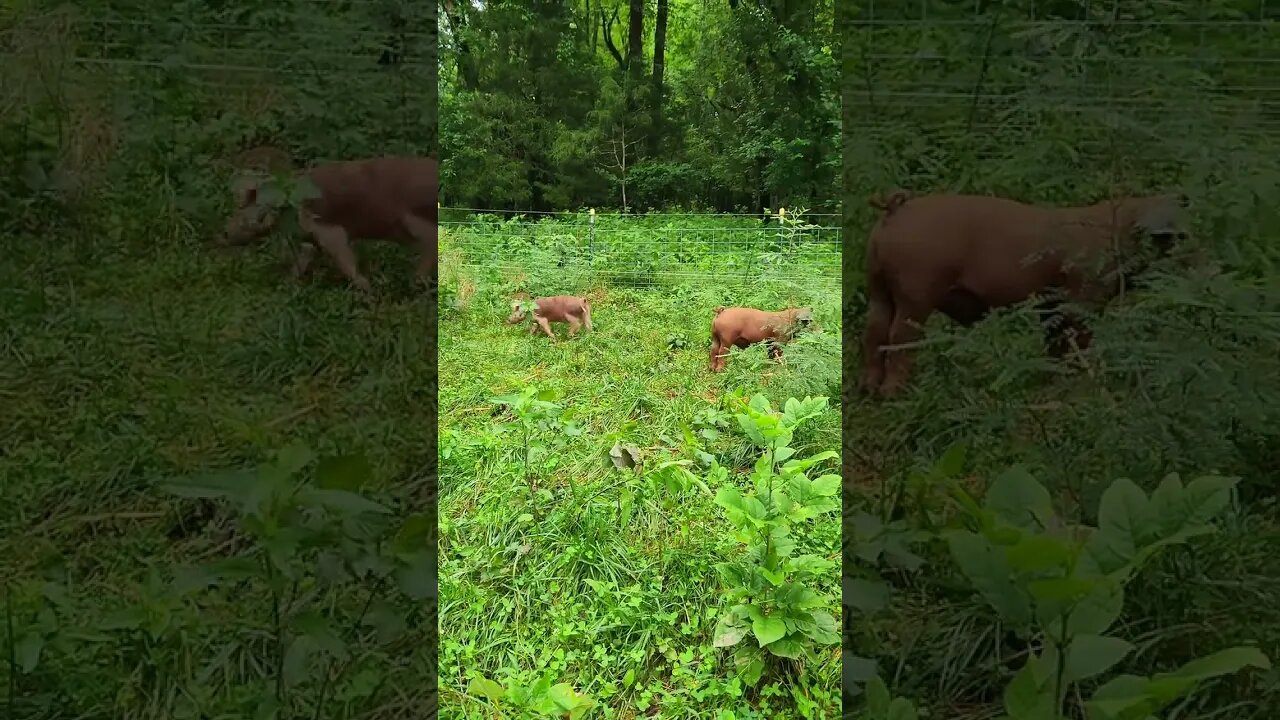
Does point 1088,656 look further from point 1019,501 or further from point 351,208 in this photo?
point 351,208

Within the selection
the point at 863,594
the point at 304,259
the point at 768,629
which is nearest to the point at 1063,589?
the point at 863,594

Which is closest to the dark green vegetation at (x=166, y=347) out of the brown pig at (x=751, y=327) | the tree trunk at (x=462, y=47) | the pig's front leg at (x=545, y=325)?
the tree trunk at (x=462, y=47)

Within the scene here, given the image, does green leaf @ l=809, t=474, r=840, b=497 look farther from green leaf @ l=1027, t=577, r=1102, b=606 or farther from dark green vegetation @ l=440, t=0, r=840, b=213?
dark green vegetation @ l=440, t=0, r=840, b=213

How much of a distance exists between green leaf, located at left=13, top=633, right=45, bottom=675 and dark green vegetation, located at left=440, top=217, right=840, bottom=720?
328 millimetres

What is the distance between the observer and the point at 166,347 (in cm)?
70

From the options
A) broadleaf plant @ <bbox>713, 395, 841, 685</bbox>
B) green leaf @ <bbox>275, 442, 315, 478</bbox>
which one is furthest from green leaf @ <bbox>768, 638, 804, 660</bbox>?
green leaf @ <bbox>275, 442, 315, 478</bbox>

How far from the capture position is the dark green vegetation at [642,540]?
838mm

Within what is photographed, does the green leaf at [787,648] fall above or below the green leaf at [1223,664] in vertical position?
below

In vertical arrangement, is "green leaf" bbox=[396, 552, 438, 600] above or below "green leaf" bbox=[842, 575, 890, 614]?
above

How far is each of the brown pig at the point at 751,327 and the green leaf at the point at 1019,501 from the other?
1.75 m

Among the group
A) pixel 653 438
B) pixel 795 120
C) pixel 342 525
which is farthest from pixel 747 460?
pixel 342 525

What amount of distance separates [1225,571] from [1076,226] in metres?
0.28

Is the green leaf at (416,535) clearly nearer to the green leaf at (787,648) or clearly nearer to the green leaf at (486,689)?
the green leaf at (486,689)

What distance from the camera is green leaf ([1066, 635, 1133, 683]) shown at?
27 centimetres
